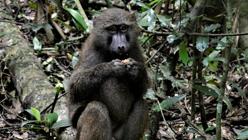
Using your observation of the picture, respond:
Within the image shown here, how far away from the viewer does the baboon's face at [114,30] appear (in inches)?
239

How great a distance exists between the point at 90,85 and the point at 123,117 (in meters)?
0.61

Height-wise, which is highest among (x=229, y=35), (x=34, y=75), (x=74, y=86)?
(x=229, y=35)

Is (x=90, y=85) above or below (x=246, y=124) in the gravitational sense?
above

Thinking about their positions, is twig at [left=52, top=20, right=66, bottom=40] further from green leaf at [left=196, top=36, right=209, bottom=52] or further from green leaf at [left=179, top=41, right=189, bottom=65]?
green leaf at [left=196, top=36, right=209, bottom=52]

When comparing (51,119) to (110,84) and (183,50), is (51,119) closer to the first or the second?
(110,84)

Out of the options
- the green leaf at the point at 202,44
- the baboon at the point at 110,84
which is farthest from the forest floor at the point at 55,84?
the green leaf at the point at 202,44

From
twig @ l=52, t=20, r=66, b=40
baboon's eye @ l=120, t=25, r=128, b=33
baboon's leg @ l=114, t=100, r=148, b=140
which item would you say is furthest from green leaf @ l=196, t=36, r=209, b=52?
twig @ l=52, t=20, r=66, b=40

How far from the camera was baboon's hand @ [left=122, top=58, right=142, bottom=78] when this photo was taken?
5893mm

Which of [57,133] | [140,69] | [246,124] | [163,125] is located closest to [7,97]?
[57,133]

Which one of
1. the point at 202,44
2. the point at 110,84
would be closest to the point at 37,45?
the point at 110,84

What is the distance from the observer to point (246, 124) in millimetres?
7492

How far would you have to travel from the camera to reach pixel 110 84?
6.08 metres

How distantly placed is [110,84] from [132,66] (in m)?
0.35

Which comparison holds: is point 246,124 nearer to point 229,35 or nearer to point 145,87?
point 145,87
